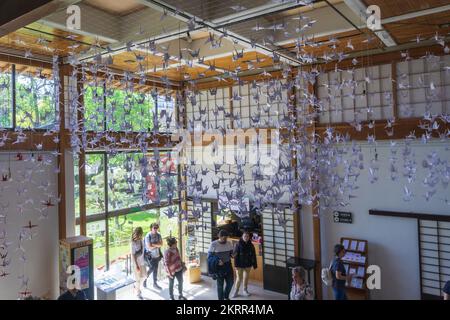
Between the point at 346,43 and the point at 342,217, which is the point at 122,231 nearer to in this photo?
the point at 342,217

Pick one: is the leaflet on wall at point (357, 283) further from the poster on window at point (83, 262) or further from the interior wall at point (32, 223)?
the interior wall at point (32, 223)

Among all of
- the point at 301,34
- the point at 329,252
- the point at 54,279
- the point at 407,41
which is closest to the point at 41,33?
the point at 301,34

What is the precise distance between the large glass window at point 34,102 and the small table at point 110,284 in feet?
8.85

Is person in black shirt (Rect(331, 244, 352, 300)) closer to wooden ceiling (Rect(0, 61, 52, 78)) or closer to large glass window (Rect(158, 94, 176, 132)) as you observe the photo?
large glass window (Rect(158, 94, 176, 132))

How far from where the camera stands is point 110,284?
5898 millimetres

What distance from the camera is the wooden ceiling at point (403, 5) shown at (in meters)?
3.77

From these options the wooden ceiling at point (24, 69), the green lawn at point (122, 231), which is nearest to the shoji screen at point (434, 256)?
the green lawn at point (122, 231)

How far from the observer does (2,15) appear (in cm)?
228

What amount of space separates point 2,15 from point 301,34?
11.0ft

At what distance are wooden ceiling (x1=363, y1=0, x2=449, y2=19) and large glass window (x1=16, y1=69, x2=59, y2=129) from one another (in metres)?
4.42

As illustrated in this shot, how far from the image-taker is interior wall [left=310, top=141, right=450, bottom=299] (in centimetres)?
568

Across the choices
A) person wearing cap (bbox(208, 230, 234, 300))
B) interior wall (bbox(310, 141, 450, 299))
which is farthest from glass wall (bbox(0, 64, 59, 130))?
interior wall (bbox(310, 141, 450, 299))

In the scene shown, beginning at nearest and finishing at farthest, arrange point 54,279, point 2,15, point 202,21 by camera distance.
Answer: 1. point 2,15
2. point 202,21
3. point 54,279
